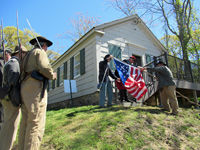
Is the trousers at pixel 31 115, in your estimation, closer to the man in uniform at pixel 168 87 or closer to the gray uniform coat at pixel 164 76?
the man in uniform at pixel 168 87

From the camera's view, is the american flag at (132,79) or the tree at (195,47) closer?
the american flag at (132,79)

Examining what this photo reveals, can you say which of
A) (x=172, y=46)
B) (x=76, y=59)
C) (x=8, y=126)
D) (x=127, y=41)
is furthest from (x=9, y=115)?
(x=172, y=46)

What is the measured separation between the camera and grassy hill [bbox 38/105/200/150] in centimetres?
328

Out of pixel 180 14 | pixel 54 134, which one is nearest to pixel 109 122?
pixel 54 134

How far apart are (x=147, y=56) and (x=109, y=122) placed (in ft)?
28.1

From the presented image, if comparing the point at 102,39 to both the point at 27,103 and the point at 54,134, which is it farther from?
the point at 27,103

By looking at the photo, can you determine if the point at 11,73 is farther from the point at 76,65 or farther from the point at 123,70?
the point at 76,65

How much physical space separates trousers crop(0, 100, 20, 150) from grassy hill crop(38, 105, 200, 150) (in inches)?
31.8

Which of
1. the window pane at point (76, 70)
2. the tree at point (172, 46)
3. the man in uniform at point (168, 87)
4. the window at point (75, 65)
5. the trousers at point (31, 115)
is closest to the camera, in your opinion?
the trousers at point (31, 115)

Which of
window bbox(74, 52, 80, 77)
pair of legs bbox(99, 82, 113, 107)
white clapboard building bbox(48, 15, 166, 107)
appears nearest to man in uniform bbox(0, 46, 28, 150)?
pair of legs bbox(99, 82, 113, 107)

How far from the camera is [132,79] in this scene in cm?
605

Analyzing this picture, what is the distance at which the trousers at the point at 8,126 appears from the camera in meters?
2.56

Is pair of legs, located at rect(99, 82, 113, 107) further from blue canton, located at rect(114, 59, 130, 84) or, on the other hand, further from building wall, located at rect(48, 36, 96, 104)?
building wall, located at rect(48, 36, 96, 104)

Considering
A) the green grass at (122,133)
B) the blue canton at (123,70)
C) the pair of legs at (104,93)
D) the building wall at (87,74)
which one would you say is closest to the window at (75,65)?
the building wall at (87,74)
